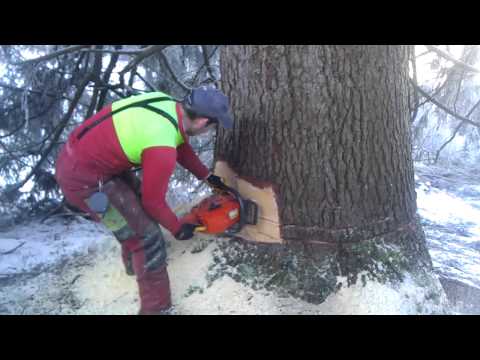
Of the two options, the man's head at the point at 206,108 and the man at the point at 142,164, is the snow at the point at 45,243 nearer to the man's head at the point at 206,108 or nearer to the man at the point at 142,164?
the man at the point at 142,164

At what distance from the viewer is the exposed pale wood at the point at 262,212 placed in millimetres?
2832

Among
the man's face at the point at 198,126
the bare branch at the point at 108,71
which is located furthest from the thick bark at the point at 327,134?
the bare branch at the point at 108,71

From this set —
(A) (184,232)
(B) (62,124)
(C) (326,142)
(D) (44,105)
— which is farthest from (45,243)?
(C) (326,142)

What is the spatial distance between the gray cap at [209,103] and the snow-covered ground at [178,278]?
0.97 metres

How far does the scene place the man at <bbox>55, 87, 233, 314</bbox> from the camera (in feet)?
8.10

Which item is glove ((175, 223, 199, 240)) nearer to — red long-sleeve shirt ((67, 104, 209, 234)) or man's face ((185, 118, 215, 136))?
red long-sleeve shirt ((67, 104, 209, 234))

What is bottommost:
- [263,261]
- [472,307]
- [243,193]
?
[472,307]

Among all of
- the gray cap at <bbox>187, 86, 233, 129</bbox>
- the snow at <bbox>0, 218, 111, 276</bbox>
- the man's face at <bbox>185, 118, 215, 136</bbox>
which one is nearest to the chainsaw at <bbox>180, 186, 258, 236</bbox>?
the man's face at <bbox>185, 118, 215, 136</bbox>

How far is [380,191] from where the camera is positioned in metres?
2.78
